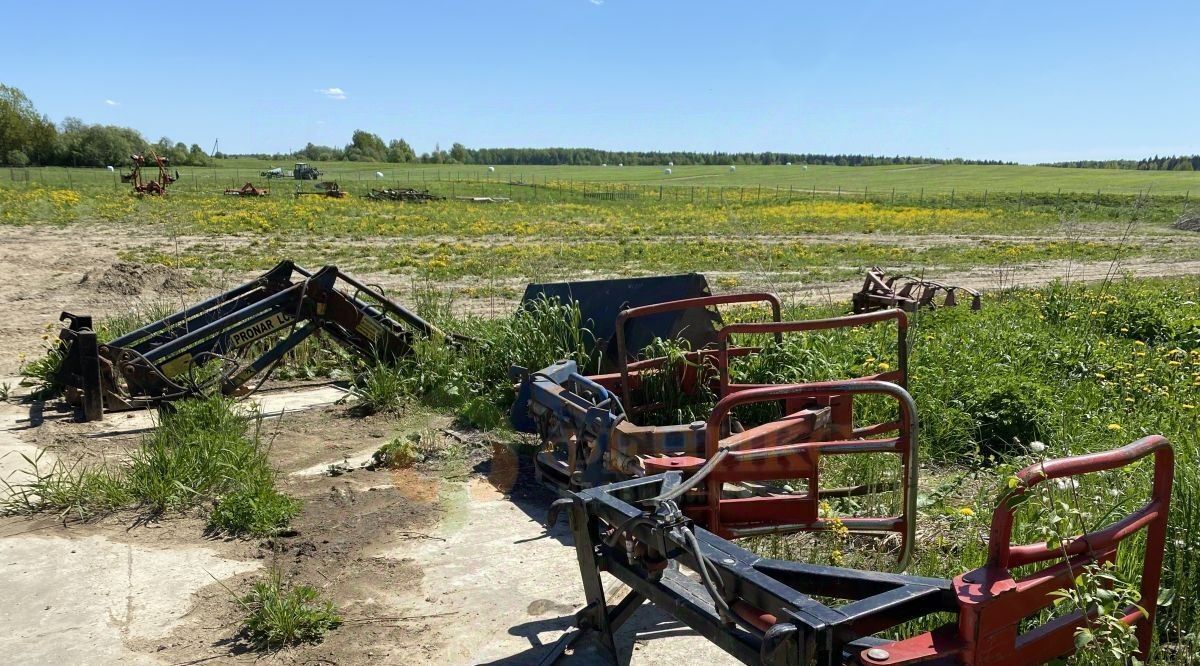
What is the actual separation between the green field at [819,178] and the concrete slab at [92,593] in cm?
5509

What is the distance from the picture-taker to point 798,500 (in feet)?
14.2

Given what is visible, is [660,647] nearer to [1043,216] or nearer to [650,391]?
[650,391]

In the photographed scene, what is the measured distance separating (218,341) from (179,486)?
2208 mm

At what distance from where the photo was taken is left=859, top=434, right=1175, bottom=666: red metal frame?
8.71 feet

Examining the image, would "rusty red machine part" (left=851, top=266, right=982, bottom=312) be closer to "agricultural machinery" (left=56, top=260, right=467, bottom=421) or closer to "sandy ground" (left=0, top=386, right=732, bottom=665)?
"agricultural machinery" (left=56, top=260, right=467, bottom=421)

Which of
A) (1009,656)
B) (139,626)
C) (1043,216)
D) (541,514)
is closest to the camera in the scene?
(1009,656)

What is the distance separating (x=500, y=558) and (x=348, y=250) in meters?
19.1

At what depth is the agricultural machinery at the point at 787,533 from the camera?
271 cm

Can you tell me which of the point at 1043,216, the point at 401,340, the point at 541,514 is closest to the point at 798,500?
the point at 541,514

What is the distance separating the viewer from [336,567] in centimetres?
497

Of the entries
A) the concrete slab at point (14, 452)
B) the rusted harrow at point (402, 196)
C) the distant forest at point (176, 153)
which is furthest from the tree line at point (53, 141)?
the concrete slab at point (14, 452)

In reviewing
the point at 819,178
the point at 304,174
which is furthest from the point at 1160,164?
the point at 304,174

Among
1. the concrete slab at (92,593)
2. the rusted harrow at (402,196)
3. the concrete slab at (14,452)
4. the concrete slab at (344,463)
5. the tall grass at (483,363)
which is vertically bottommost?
the concrete slab at (92,593)

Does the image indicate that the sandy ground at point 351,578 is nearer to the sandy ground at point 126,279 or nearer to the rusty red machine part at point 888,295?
the sandy ground at point 126,279
